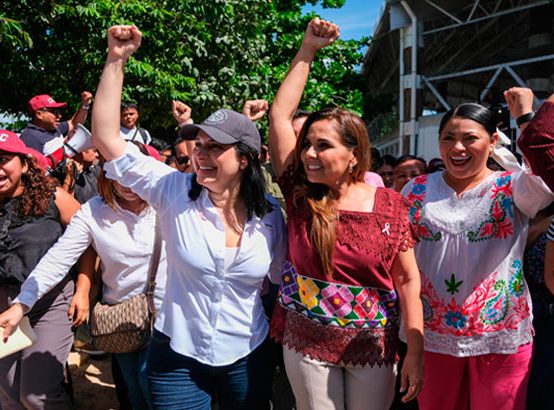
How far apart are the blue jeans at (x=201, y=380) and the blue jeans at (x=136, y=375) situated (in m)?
0.71

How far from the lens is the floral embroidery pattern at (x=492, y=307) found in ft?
7.40

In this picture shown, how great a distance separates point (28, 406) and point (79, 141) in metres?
2.63

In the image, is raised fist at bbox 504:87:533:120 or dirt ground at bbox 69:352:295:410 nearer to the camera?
raised fist at bbox 504:87:533:120

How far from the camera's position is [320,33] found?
2254mm

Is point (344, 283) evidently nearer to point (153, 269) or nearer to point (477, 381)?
point (477, 381)

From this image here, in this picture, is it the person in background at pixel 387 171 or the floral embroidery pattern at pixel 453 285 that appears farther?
the person in background at pixel 387 171

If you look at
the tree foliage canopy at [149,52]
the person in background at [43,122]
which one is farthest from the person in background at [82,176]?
the tree foliage canopy at [149,52]

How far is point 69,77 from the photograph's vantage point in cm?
805

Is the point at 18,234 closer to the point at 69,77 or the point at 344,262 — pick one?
the point at 344,262

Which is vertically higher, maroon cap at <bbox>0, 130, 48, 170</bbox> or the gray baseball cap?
the gray baseball cap

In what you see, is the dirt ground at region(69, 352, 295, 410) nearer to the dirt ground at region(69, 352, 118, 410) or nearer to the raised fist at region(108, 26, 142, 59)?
the dirt ground at region(69, 352, 118, 410)

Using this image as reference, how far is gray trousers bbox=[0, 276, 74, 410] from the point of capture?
2662 millimetres

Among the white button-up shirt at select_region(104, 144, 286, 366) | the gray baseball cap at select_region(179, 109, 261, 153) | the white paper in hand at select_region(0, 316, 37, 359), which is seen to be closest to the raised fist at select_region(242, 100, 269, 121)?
the gray baseball cap at select_region(179, 109, 261, 153)

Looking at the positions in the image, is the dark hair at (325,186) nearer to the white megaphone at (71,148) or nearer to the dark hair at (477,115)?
the dark hair at (477,115)
